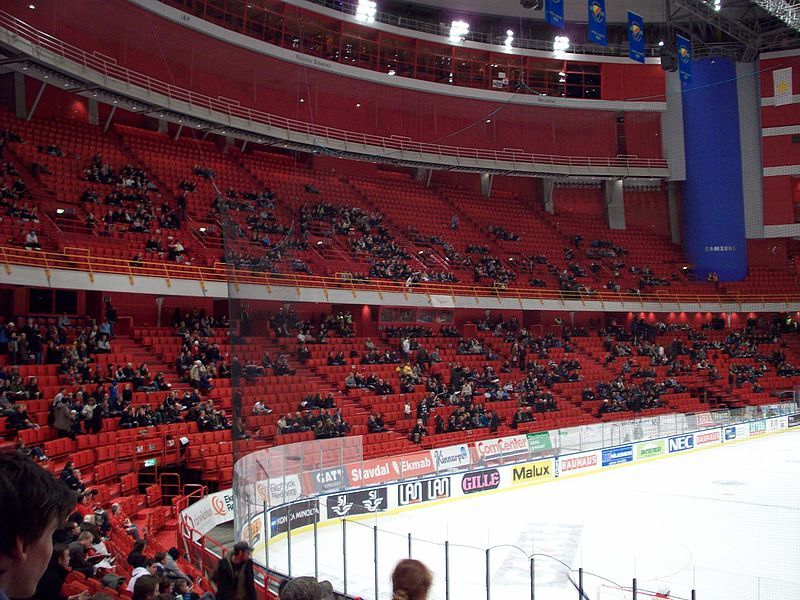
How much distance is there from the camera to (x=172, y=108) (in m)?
24.2

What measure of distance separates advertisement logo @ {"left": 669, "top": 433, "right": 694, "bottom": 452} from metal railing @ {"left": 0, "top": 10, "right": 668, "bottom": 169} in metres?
15.1

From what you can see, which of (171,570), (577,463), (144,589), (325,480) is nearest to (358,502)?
(325,480)

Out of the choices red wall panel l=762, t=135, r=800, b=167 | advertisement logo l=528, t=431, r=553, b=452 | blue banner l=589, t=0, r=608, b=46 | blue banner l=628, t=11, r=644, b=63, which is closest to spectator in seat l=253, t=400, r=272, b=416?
advertisement logo l=528, t=431, r=553, b=452

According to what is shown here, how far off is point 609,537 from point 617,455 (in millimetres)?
8457

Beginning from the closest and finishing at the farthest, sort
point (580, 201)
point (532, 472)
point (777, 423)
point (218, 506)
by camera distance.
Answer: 1. point (218, 506)
2. point (532, 472)
3. point (777, 423)
4. point (580, 201)

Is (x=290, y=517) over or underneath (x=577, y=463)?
over

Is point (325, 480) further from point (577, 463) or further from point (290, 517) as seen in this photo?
point (577, 463)

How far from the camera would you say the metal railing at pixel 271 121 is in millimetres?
20438

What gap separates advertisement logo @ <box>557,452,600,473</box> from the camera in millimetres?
18516

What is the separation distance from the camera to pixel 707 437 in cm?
2320

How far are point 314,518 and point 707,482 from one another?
11144 mm

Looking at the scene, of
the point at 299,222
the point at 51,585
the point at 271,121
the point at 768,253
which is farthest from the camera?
the point at 768,253

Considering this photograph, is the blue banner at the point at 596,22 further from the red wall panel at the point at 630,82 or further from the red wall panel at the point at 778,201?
the red wall panel at the point at 778,201

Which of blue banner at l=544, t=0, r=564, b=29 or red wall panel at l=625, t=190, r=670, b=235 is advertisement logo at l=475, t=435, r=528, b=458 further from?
red wall panel at l=625, t=190, r=670, b=235
